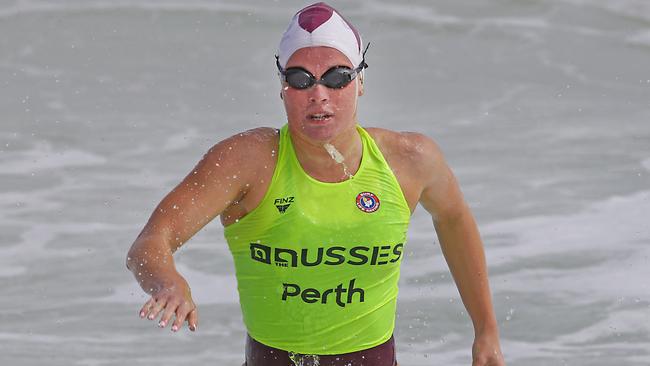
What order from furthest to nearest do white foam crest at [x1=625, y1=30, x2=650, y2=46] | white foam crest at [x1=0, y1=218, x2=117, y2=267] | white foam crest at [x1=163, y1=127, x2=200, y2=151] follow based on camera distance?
white foam crest at [x1=625, y1=30, x2=650, y2=46], white foam crest at [x1=163, y1=127, x2=200, y2=151], white foam crest at [x1=0, y1=218, x2=117, y2=267]

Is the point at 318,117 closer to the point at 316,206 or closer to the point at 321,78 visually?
the point at 321,78

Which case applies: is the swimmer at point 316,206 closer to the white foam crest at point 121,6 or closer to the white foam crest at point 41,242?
the white foam crest at point 41,242

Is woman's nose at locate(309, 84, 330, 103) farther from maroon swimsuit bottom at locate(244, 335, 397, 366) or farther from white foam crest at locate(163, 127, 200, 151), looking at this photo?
white foam crest at locate(163, 127, 200, 151)

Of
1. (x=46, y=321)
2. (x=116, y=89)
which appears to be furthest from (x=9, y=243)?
(x=116, y=89)

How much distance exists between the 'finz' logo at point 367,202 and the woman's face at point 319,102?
0.73 feet

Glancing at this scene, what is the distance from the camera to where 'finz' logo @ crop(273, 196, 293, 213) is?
4.31 m

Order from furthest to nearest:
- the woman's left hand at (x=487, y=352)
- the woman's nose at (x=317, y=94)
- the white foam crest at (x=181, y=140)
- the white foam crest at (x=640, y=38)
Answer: the white foam crest at (x=640, y=38), the white foam crest at (x=181, y=140), the woman's left hand at (x=487, y=352), the woman's nose at (x=317, y=94)

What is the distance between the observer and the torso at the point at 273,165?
14.2 ft

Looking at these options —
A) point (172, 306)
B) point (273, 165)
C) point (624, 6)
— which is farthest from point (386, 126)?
point (172, 306)

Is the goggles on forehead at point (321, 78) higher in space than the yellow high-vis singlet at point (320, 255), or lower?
higher

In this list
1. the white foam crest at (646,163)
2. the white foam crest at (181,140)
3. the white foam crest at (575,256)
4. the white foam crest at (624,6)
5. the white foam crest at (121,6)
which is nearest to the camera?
the white foam crest at (575,256)

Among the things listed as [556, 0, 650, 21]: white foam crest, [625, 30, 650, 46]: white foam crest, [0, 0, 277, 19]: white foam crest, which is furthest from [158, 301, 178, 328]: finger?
[556, 0, 650, 21]: white foam crest

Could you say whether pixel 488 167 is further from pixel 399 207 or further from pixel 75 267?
pixel 399 207

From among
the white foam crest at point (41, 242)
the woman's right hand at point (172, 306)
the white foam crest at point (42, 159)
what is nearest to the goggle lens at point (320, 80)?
the woman's right hand at point (172, 306)
